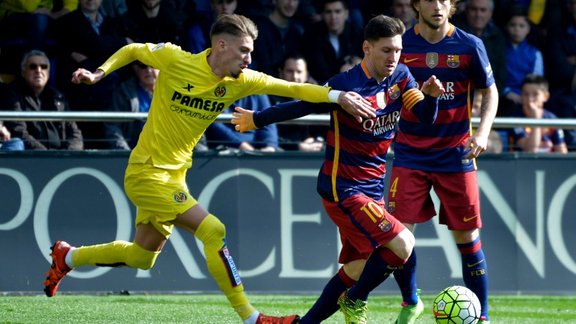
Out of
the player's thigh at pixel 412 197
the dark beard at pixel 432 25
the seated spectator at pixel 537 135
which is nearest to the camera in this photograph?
the dark beard at pixel 432 25

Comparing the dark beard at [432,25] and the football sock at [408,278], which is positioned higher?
the dark beard at [432,25]

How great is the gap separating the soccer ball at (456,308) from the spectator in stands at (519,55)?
21.8 ft

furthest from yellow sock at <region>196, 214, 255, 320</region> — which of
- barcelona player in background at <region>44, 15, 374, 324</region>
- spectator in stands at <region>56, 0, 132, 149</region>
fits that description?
spectator in stands at <region>56, 0, 132, 149</region>

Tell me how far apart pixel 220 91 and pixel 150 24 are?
16.7ft

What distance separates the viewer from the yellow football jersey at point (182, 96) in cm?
838

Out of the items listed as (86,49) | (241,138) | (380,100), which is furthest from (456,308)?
(86,49)

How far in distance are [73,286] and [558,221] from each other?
15.4ft

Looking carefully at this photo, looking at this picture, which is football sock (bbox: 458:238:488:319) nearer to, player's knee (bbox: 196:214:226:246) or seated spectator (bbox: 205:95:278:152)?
player's knee (bbox: 196:214:226:246)

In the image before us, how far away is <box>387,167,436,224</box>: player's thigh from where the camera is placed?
8859 mm

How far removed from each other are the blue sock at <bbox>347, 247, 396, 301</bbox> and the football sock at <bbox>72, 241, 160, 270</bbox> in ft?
A: 5.19

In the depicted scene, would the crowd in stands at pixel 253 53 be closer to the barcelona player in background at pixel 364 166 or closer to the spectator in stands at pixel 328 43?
the spectator in stands at pixel 328 43

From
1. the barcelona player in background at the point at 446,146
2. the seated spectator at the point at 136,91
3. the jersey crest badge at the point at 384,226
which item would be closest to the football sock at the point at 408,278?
the barcelona player in background at the point at 446,146

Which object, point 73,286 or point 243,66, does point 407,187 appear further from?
point 73,286

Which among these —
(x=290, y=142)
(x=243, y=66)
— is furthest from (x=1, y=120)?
(x=243, y=66)
